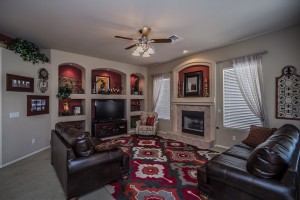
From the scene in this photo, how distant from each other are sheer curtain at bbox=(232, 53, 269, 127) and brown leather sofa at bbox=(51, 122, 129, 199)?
3.38 meters

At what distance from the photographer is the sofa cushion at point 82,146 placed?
2.13 metres

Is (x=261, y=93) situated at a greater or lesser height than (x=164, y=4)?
lesser

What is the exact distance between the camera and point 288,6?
2.40 metres

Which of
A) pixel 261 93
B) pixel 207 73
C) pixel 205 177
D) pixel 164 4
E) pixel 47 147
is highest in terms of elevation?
pixel 164 4

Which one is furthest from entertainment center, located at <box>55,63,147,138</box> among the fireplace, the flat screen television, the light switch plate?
the fireplace

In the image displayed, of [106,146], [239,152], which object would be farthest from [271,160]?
[106,146]

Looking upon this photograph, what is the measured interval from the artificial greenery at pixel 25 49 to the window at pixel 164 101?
13.8 feet

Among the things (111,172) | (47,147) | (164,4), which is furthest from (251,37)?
(47,147)

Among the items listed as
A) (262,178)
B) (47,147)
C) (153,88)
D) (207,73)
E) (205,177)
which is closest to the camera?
(262,178)

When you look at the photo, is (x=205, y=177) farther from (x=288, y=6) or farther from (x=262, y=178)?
(x=288, y=6)

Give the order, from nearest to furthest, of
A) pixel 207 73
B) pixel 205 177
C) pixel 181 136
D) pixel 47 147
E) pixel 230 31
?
pixel 205 177 < pixel 230 31 < pixel 47 147 < pixel 207 73 < pixel 181 136

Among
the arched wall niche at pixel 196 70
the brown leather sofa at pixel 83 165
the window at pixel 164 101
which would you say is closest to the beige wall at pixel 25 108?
the brown leather sofa at pixel 83 165

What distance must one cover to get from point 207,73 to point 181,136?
225cm

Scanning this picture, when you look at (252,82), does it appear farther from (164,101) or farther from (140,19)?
(164,101)
